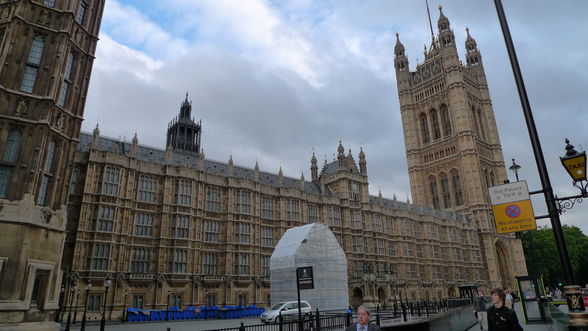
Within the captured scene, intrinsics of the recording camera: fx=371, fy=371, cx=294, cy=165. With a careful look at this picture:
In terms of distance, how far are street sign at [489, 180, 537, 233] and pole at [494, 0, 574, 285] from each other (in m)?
2.70

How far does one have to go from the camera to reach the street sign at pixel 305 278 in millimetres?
15219

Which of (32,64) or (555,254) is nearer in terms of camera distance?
(32,64)

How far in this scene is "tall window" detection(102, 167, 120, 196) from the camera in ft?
109

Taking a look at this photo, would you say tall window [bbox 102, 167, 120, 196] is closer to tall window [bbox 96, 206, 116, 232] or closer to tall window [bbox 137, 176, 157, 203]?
tall window [bbox 96, 206, 116, 232]

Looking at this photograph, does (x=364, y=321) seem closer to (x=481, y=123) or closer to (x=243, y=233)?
(x=243, y=233)

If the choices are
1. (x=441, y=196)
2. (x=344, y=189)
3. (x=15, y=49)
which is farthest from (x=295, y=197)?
(x=441, y=196)

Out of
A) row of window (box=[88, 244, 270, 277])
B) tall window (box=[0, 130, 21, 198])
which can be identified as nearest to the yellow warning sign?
tall window (box=[0, 130, 21, 198])

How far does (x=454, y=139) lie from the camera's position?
92125mm

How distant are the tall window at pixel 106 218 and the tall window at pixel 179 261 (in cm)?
628

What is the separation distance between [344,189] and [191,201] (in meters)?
24.8

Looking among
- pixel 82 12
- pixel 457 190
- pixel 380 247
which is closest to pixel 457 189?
pixel 457 190

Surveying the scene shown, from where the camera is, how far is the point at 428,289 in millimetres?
61781

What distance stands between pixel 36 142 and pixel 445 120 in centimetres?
9512

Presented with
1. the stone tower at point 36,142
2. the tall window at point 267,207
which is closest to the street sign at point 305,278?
the stone tower at point 36,142
